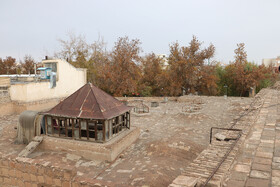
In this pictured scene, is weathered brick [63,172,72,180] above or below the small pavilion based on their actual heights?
below

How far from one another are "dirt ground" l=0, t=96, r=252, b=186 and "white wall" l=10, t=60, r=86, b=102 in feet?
9.19

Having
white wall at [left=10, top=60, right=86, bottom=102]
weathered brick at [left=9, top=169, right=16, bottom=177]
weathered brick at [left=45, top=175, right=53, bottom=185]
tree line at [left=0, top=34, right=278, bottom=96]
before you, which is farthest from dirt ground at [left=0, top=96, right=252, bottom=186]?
tree line at [left=0, top=34, right=278, bottom=96]

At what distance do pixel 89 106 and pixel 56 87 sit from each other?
49.7 ft

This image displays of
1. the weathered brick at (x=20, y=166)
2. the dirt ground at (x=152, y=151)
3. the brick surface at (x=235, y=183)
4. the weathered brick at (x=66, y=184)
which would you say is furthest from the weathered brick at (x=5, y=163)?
the brick surface at (x=235, y=183)

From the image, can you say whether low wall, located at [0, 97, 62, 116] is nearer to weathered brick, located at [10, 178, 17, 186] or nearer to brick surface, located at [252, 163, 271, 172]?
weathered brick, located at [10, 178, 17, 186]

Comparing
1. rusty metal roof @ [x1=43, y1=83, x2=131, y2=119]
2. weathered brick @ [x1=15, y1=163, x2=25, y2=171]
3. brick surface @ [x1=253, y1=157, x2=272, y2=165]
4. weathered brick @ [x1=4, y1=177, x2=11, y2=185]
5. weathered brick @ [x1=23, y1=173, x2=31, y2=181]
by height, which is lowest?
weathered brick @ [x1=4, y1=177, x2=11, y2=185]

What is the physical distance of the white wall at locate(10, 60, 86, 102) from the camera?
69.9ft

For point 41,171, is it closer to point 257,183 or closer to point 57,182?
point 57,182

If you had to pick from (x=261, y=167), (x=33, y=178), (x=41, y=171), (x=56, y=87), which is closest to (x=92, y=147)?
(x=33, y=178)

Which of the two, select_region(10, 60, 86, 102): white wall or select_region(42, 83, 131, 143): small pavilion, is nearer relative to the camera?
select_region(42, 83, 131, 143): small pavilion

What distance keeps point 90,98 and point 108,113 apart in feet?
4.69

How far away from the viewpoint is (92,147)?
10.7m

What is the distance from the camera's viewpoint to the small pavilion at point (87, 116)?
36.7 feet

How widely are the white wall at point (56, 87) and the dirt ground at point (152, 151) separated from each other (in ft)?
9.19
